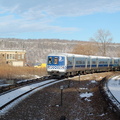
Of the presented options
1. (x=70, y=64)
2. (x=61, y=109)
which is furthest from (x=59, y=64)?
(x=61, y=109)

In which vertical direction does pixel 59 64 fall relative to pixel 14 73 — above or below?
above

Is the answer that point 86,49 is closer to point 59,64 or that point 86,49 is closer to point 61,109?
point 59,64

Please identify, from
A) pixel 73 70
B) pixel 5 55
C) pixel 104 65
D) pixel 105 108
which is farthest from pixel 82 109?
pixel 5 55

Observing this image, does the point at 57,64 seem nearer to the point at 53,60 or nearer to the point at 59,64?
the point at 59,64

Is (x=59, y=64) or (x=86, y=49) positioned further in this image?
(x=86, y=49)

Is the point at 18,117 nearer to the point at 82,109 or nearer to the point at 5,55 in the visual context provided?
the point at 82,109

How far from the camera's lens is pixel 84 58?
105ft

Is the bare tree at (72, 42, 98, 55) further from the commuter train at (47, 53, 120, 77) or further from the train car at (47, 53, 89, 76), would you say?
the train car at (47, 53, 89, 76)

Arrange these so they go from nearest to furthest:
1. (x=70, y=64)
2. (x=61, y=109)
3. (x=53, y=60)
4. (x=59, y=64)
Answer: (x=61, y=109) < (x=59, y=64) < (x=53, y=60) < (x=70, y=64)

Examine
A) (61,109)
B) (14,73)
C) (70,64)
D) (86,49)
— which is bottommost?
(61,109)

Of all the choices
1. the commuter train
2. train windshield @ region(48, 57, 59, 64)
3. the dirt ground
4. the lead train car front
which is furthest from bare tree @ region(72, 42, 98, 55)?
the dirt ground

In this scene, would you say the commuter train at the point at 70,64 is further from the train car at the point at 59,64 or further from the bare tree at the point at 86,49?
the bare tree at the point at 86,49

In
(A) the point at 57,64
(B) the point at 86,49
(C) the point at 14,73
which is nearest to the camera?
(A) the point at 57,64

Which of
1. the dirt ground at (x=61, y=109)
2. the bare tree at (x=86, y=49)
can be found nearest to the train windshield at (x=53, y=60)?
the dirt ground at (x=61, y=109)
